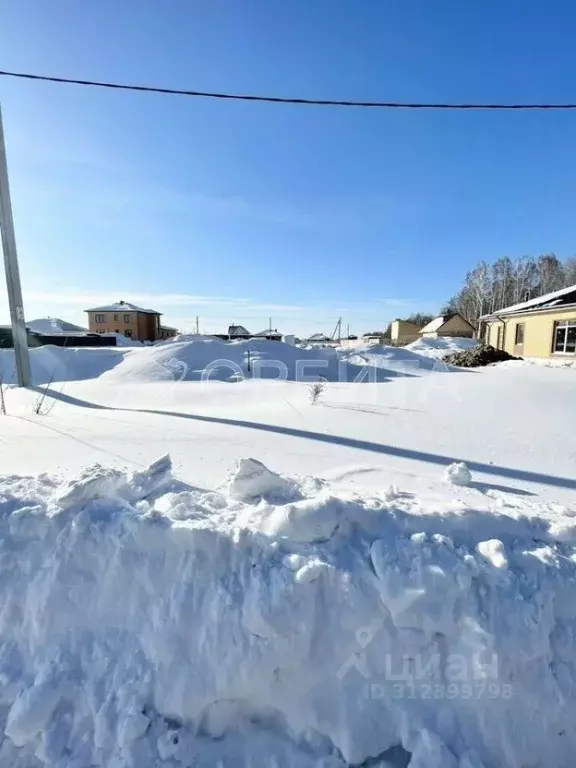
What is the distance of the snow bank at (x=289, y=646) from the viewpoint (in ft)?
5.53

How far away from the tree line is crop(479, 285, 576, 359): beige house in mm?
24101

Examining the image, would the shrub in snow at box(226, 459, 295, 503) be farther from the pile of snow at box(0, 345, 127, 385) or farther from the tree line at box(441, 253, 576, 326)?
the tree line at box(441, 253, 576, 326)

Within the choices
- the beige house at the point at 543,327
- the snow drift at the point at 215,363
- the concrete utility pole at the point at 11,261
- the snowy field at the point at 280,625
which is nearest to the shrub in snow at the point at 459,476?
the snowy field at the point at 280,625

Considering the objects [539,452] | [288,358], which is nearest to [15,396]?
[539,452]

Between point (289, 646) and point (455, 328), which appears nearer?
point (289, 646)

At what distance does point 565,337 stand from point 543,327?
1.39 meters

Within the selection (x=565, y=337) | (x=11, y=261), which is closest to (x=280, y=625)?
(x=11, y=261)

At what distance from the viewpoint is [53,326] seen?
4119cm

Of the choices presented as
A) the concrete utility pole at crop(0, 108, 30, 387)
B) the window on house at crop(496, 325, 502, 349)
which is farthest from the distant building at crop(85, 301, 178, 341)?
the concrete utility pole at crop(0, 108, 30, 387)

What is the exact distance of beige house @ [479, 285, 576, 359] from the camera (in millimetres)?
15531

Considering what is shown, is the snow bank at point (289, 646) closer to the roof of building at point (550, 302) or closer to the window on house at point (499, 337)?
the roof of building at point (550, 302)

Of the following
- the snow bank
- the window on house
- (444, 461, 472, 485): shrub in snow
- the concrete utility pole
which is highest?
the concrete utility pole

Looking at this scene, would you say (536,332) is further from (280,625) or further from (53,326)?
(53,326)

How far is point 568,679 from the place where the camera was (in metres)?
1.73
